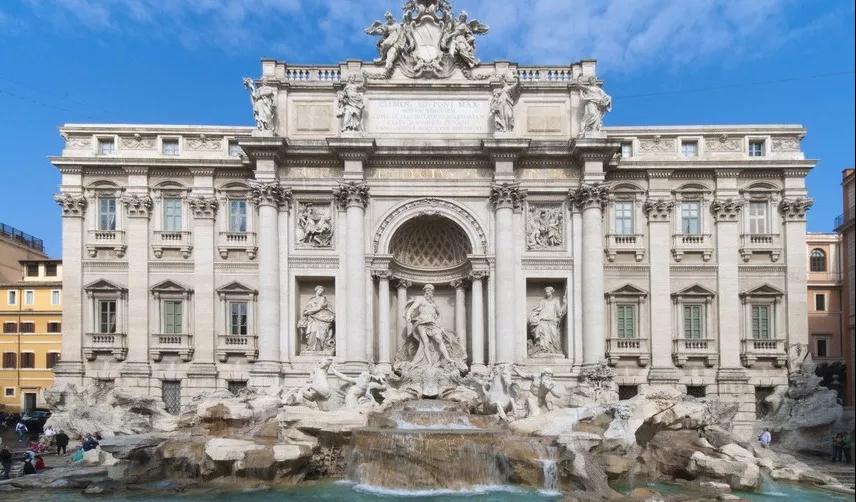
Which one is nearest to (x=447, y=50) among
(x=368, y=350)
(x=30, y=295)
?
(x=368, y=350)

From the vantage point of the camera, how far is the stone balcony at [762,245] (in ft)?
90.4

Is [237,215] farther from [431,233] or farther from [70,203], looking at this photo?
[431,233]

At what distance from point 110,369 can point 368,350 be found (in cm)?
1092

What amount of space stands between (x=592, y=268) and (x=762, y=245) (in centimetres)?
804

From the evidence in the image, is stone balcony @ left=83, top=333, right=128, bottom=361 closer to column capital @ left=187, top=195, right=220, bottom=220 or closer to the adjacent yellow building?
column capital @ left=187, top=195, right=220, bottom=220

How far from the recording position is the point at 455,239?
2744 cm

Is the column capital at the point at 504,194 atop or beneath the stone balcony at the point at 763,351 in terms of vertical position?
atop

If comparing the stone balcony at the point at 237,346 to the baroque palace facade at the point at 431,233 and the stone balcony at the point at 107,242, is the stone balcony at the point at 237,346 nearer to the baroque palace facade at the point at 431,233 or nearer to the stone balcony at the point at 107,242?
the baroque palace facade at the point at 431,233

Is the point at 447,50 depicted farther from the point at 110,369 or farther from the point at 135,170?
the point at 110,369

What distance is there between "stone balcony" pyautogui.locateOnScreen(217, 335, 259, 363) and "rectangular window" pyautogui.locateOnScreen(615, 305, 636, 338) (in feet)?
49.6

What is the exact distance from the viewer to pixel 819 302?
41656mm

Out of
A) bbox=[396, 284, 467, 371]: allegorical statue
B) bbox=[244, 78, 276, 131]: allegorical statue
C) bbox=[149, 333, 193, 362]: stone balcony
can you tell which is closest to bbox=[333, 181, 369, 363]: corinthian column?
bbox=[396, 284, 467, 371]: allegorical statue

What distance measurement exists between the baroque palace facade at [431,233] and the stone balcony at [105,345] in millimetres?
82

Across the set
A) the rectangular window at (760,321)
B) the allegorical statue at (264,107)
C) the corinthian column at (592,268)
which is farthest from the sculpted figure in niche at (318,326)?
the rectangular window at (760,321)
